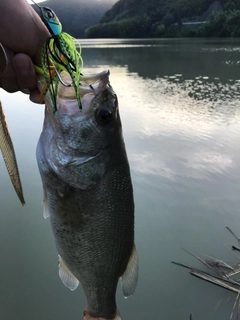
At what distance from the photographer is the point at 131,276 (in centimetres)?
194

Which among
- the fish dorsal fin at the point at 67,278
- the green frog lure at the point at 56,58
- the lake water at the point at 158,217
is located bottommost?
the lake water at the point at 158,217

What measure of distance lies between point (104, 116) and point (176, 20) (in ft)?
276

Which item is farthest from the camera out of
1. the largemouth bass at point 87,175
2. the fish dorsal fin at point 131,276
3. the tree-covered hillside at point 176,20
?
the tree-covered hillside at point 176,20

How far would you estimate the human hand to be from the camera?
1.53m

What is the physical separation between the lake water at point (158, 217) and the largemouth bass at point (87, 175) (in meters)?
2.46

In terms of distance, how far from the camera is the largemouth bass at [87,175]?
1632mm

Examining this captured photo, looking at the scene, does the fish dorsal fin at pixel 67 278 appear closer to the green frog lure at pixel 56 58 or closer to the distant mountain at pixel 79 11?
the green frog lure at pixel 56 58

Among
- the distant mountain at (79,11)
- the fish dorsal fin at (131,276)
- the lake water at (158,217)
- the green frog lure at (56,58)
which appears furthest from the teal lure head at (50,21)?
the distant mountain at (79,11)

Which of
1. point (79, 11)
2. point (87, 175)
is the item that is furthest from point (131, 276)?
point (79, 11)

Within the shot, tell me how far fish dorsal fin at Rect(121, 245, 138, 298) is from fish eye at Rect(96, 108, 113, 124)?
0.75 m

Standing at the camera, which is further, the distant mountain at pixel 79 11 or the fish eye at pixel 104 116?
the distant mountain at pixel 79 11

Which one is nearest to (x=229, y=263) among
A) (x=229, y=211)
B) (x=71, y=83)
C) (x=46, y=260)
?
(x=229, y=211)

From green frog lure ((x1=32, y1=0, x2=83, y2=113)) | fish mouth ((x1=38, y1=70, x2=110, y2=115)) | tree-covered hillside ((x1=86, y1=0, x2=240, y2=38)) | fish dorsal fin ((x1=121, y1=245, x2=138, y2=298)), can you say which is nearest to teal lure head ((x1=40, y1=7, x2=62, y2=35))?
green frog lure ((x1=32, y1=0, x2=83, y2=113))

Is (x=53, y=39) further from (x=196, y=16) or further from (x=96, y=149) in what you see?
(x=196, y=16)
